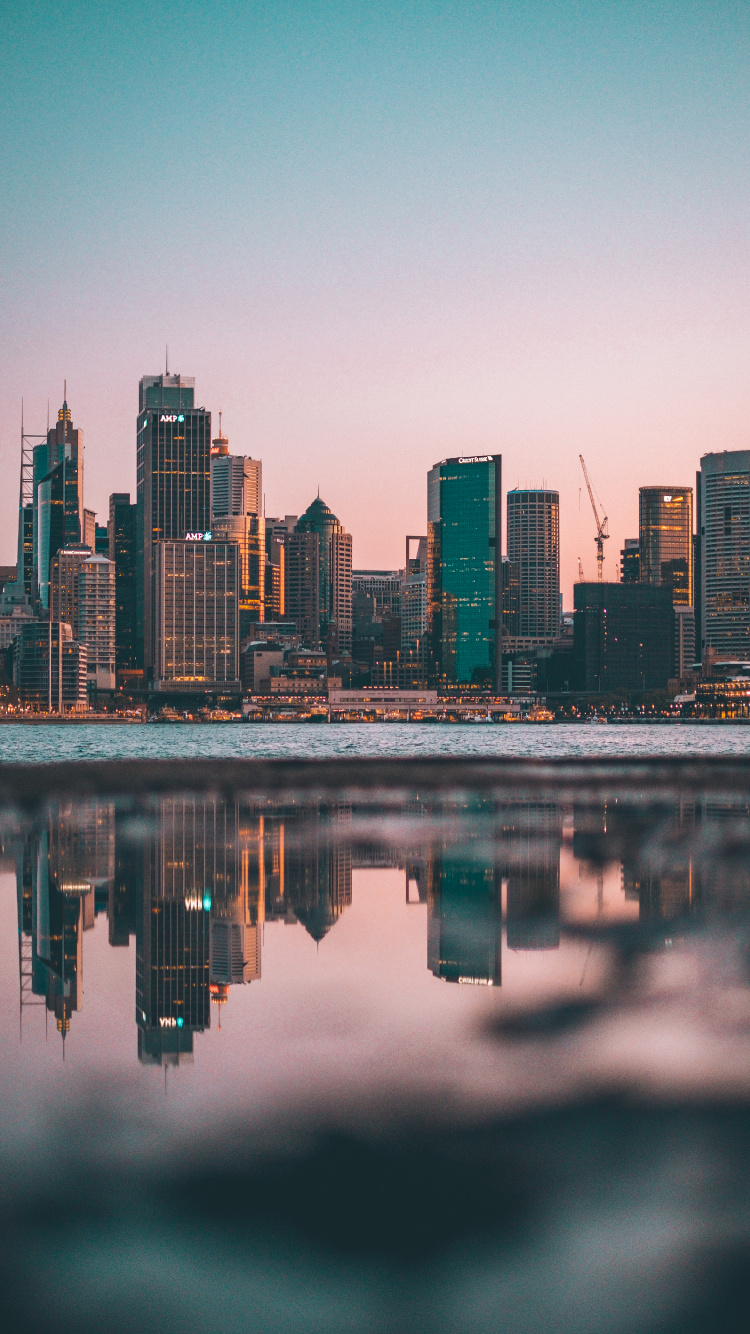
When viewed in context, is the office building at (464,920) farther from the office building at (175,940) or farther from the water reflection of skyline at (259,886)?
the office building at (175,940)

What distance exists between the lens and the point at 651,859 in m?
32.1

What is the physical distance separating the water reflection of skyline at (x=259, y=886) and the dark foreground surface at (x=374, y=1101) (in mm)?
125

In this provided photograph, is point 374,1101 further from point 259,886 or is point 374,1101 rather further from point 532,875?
point 532,875

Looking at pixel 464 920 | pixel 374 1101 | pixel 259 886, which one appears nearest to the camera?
pixel 374 1101

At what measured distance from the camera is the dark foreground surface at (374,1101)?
8.06m

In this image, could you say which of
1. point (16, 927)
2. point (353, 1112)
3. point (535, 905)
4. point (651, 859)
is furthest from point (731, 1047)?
point (651, 859)

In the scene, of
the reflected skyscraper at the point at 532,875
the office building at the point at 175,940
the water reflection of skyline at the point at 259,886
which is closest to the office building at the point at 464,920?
the water reflection of skyline at the point at 259,886

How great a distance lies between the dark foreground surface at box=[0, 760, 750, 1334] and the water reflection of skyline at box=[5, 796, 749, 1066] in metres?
0.12

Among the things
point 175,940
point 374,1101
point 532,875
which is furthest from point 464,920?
point 374,1101

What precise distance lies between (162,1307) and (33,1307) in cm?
84

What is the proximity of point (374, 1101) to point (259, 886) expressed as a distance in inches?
589

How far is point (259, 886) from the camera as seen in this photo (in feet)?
86.7

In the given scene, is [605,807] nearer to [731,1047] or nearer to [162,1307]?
[731,1047]

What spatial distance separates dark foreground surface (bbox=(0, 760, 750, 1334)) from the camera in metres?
8.06
